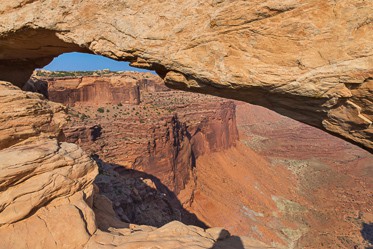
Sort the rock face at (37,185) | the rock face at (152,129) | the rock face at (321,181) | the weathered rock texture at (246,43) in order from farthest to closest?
1. the rock face at (321,181)
2. the rock face at (152,129)
3. the rock face at (37,185)
4. the weathered rock texture at (246,43)

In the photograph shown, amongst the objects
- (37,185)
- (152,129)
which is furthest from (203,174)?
(37,185)

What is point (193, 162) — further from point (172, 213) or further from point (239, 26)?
point (239, 26)

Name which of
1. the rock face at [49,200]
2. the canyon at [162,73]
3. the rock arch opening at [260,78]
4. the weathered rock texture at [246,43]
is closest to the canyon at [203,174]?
the rock face at [49,200]

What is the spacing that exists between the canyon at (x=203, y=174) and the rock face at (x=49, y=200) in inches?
299

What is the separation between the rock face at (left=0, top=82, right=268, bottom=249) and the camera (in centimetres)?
579

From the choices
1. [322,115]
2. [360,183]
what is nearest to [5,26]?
[322,115]

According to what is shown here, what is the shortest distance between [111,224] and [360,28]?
26.5 feet

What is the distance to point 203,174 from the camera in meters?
33.6

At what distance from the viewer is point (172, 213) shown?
18875mm

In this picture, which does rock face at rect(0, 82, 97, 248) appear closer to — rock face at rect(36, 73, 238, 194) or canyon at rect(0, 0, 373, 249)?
canyon at rect(0, 0, 373, 249)

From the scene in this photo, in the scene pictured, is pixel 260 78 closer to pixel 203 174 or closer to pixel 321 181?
pixel 203 174

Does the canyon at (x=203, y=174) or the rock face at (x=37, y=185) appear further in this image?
the canyon at (x=203, y=174)

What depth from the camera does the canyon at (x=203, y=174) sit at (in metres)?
23.5

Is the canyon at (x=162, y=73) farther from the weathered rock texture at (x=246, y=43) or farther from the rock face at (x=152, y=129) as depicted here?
the rock face at (x=152, y=129)
